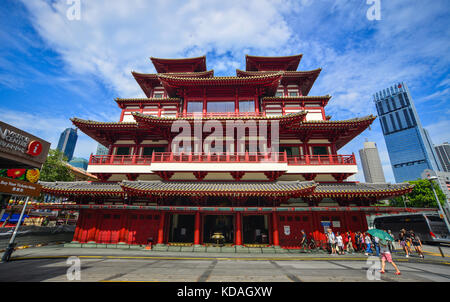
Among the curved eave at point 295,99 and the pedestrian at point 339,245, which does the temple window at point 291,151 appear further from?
the pedestrian at point 339,245

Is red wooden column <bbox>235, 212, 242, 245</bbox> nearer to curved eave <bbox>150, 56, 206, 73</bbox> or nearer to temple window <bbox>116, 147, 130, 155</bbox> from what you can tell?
temple window <bbox>116, 147, 130, 155</bbox>

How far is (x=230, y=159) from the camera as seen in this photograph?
15945 mm

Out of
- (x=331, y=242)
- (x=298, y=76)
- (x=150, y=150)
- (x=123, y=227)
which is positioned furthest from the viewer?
(x=298, y=76)

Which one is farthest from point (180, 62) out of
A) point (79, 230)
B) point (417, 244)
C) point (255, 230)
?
point (417, 244)

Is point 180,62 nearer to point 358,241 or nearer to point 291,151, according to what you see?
point 291,151

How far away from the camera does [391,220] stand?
29.0 m

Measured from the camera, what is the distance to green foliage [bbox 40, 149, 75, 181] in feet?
96.4

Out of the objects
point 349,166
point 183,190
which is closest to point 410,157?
point 349,166

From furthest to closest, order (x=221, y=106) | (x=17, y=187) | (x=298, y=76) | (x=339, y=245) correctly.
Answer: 1. (x=298, y=76)
2. (x=221, y=106)
3. (x=339, y=245)
4. (x=17, y=187)

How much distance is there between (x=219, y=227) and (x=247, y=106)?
1208 cm

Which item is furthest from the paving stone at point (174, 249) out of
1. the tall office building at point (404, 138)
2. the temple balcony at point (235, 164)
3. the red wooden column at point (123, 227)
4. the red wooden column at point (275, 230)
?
the tall office building at point (404, 138)

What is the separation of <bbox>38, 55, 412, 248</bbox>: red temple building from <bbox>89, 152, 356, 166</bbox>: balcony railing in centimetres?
9

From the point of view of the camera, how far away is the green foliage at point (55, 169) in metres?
29.4

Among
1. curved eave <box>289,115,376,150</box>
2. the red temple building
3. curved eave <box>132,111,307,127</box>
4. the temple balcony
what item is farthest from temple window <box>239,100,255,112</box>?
the temple balcony
